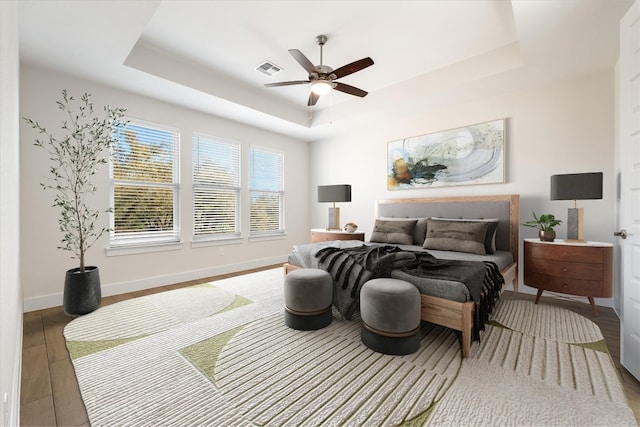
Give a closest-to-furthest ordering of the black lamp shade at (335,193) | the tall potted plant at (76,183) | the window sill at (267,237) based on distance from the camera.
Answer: the tall potted plant at (76,183), the black lamp shade at (335,193), the window sill at (267,237)

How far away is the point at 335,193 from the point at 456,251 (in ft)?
7.11

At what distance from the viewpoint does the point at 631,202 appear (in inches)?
69.0

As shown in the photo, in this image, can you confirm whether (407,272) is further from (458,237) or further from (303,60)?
(303,60)

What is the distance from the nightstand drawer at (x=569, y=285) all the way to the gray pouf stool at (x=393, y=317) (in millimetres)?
1921

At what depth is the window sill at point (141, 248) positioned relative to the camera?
352cm

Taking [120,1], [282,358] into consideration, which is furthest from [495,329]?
[120,1]

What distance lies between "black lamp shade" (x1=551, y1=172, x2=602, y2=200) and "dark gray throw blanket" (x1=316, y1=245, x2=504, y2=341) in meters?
1.21

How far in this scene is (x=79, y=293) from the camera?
2760 mm

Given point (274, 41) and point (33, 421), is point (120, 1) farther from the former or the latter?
point (33, 421)

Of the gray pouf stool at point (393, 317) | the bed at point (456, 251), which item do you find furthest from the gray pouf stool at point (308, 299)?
the bed at point (456, 251)

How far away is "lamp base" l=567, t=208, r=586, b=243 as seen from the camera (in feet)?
9.58

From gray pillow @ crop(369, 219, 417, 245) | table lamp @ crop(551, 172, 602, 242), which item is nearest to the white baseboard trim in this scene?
gray pillow @ crop(369, 219, 417, 245)

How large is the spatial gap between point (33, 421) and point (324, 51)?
3814mm

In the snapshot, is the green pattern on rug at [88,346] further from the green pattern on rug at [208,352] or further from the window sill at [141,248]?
the window sill at [141,248]
